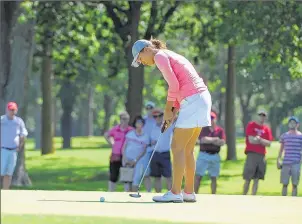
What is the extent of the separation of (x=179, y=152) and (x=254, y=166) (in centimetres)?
816

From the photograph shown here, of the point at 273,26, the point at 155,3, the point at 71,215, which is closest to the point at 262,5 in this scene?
the point at 273,26

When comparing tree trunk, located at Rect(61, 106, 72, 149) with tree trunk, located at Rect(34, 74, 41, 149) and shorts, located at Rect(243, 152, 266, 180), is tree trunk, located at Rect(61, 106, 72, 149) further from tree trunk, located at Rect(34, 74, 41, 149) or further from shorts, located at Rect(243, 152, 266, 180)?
shorts, located at Rect(243, 152, 266, 180)

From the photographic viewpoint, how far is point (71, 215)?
8.33 m

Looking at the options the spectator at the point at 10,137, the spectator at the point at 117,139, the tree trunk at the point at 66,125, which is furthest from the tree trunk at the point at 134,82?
the tree trunk at the point at 66,125

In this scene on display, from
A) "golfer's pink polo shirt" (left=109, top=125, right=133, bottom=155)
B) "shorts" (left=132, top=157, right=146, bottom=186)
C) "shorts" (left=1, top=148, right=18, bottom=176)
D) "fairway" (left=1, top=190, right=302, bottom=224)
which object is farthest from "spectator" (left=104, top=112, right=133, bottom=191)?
"fairway" (left=1, top=190, right=302, bottom=224)

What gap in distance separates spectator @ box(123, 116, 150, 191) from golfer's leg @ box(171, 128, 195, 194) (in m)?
6.68

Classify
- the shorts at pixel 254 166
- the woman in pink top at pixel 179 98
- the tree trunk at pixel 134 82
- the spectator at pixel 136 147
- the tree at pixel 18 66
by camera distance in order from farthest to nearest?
the tree trunk at pixel 134 82 → the tree at pixel 18 66 → the shorts at pixel 254 166 → the spectator at pixel 136 147 → the woman in pink top at pixel 179 98

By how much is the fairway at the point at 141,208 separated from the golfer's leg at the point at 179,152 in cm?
33

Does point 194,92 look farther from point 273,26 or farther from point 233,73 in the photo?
point 233,73

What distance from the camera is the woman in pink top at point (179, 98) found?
10.0 meters

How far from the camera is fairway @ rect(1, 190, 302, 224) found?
8.31 meters

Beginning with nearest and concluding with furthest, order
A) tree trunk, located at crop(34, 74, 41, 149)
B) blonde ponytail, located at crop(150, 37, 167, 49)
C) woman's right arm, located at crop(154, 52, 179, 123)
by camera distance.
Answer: woman's right arm, located at crop(154, 52, 179, 123) < blonde ponytail, located at crop(150, 37, 167, 49) < tree trunk, located at crop(34, 74, 41, 149)

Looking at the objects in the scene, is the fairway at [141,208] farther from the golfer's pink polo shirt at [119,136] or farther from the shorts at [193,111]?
the golfer's pink polo shirt at [119,136]

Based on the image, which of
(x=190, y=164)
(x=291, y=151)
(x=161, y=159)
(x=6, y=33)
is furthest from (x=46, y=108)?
(x=190, y=164)
